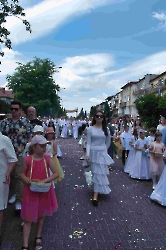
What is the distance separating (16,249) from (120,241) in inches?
61.9

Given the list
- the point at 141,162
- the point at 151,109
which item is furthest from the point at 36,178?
the point at 151,109

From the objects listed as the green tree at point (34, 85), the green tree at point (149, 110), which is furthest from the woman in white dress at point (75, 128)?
the green tree at point (34, 85)

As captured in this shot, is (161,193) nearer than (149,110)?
Yes

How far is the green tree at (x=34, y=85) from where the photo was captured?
3773 centimetres

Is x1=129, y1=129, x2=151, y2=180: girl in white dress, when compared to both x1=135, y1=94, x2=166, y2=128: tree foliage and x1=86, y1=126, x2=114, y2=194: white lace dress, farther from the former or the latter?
x1=135, y1=94, x2=166, y2=128: tree foliage

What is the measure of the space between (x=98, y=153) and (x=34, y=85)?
1301 inches

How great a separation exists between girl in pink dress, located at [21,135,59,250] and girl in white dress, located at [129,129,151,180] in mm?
5087

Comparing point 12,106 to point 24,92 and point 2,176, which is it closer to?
point 2,176

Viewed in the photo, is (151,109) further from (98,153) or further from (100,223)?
(100,223)

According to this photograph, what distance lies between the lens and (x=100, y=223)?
15.6 ft

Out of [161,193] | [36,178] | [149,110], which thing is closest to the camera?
[36,178]

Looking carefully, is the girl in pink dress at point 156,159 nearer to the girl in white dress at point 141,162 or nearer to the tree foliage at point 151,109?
A: the girl in white dress at point 141,162

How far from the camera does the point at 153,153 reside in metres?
7.37

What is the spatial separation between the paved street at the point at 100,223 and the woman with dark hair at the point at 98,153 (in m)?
0.39
